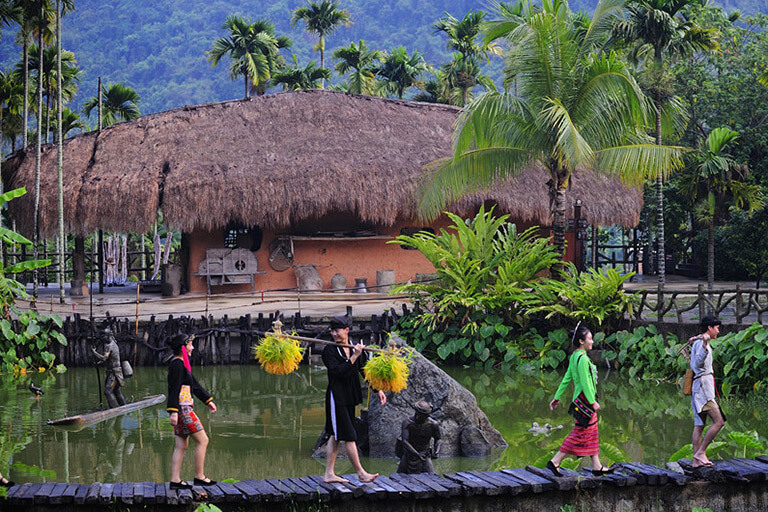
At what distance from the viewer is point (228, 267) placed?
21.7 meters

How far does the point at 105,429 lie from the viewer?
1112 cm

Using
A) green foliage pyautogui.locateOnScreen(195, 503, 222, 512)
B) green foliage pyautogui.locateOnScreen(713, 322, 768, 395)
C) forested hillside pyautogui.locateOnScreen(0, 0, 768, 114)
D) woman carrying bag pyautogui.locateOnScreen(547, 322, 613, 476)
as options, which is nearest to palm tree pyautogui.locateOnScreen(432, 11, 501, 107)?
green foliage pyautogui.locateOnScreen(713, 322, 768, 395)

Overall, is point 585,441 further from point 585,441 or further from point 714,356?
point 714,356

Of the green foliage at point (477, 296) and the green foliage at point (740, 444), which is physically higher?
the green foliage at point (477, 296)

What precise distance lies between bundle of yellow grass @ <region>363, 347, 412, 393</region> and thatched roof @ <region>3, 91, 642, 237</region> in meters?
13.8

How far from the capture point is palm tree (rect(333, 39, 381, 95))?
36.9 metres

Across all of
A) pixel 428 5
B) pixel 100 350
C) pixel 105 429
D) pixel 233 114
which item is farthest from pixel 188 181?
pixel 428 5

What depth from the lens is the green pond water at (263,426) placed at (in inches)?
368

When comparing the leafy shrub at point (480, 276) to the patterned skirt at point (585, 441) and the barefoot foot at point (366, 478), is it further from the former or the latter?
the barefoot foot at point (366, 478)

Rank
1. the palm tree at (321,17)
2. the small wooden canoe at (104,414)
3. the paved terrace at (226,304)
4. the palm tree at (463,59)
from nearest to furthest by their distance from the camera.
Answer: the small wooden canoe at (104,414)
the paved terrace at (226,304)
the palm tree at (463,59)
the palm tree at (321,17)

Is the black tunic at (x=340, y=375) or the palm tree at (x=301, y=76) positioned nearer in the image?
the black tunic at (x=340, y=375)

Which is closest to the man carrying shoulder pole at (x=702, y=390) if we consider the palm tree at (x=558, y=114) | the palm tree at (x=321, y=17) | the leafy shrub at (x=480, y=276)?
the palm tree at (x=558, y=114)

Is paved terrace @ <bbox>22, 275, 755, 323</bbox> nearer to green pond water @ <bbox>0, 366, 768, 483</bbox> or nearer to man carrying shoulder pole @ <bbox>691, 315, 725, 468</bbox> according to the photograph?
green pond water @ <bbox>0, 366, 768, 483</bbox>

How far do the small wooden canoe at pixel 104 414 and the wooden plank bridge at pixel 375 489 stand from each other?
418cm
